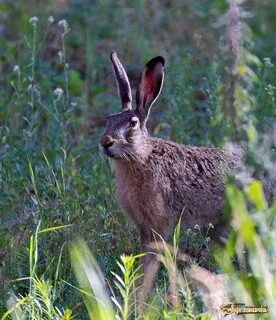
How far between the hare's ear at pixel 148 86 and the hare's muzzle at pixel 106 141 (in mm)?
373

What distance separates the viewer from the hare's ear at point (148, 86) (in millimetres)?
6219

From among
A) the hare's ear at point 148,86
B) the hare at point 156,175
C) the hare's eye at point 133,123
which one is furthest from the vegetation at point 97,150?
the hare's eye at point 133,123

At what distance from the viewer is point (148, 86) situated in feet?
20.6

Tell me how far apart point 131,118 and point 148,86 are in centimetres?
26

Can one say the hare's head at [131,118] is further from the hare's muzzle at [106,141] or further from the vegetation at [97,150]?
the vegetation at [97,150]

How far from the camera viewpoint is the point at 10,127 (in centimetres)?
753

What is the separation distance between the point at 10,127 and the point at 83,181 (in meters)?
1.00

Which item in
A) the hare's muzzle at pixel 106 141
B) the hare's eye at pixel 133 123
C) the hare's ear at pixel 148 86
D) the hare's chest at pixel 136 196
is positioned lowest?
the hare's chest at pixel 136 196

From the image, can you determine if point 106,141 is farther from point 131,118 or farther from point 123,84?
point 123,84

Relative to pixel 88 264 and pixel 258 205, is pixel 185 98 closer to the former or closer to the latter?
pixel 88 264

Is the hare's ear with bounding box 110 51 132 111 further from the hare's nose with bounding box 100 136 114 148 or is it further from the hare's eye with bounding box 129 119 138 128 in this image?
the hare's nose with bounding box 100 136 114 148

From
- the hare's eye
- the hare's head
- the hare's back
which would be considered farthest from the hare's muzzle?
the hare's back

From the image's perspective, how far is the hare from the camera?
6.08 metres

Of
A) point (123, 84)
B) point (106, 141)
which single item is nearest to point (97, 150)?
point (123, 84)
